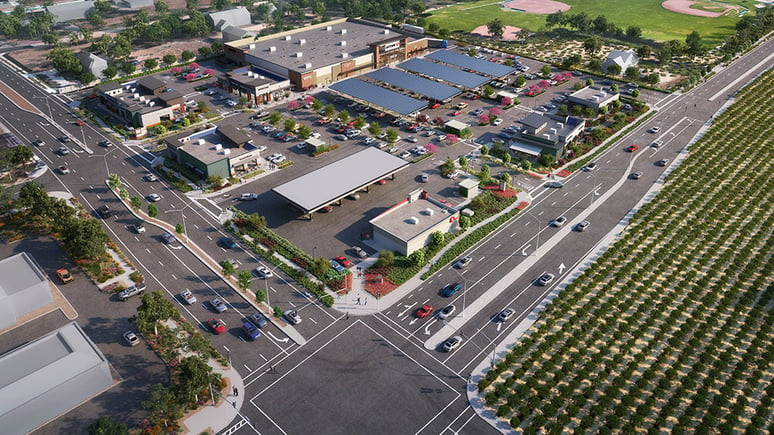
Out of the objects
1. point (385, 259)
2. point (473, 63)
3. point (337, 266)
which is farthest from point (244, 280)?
point (473, 63)

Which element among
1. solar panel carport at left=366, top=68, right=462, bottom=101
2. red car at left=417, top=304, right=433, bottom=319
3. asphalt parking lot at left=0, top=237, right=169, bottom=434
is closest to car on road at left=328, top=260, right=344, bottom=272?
red car at left=417, top=304, right=433, bottom=319

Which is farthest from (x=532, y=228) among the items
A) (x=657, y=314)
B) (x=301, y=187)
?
(x=301, y=187)

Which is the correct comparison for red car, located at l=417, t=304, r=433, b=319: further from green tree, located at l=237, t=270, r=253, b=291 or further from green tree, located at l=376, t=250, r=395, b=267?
green tree, located at l=237, t=270, r=253, b=291

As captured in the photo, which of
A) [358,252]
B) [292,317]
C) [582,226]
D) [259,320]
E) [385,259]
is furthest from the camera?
[582,226]

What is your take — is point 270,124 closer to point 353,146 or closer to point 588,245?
point 353,146

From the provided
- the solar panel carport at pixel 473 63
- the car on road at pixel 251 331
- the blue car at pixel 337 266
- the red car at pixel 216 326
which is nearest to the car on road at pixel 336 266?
the blue car at pixel 337 266

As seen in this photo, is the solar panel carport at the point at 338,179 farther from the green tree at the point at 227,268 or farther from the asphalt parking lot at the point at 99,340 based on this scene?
the asphalt parking lot at the point at 99,340

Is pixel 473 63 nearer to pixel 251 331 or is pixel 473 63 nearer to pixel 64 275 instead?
pixel 251 331
